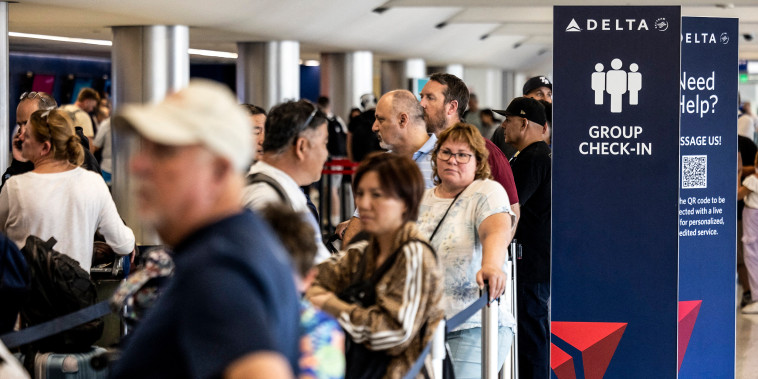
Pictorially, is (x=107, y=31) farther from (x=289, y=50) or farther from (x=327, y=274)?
(x=327, y=274)

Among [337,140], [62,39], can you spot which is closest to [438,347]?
[337,140]

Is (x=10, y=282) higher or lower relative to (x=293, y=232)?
lower

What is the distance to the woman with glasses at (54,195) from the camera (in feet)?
13.8

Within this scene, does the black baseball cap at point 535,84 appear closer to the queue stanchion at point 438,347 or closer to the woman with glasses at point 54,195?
the woman with glasses at point 54,195

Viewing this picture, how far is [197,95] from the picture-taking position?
4.98 ft

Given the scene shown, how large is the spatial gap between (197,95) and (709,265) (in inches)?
181

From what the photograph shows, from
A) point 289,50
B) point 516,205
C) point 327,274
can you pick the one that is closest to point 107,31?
point 289,50

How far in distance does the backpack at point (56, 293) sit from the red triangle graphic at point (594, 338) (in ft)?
7.58

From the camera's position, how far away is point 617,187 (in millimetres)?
4855

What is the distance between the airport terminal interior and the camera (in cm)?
363

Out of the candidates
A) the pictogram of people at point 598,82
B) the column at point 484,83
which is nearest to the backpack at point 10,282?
the pictogram of people at point 598,82

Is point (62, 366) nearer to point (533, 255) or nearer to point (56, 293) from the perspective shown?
point (56, 293)

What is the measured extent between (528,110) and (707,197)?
1144mm

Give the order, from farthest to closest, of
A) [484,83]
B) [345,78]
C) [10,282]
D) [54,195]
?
[484,83]
[345,78]
[54,195]
[10,282]
